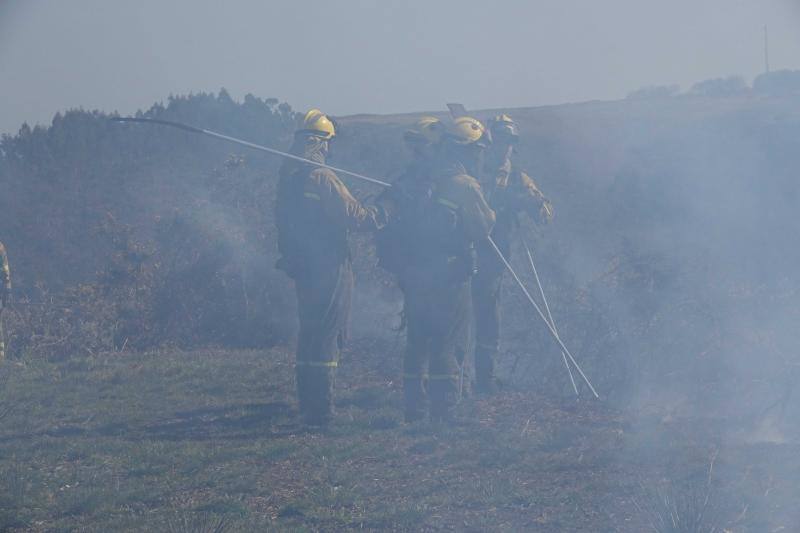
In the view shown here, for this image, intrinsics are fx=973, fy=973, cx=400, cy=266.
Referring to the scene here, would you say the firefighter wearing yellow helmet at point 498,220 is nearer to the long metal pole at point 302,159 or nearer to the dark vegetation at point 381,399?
the long metal pole at point 302,159

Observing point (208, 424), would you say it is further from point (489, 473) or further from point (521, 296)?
point (521, 296)

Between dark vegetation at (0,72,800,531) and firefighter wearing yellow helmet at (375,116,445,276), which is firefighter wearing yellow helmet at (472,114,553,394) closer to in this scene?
dark vegetation at (0,72,800,531)

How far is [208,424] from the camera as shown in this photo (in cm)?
793

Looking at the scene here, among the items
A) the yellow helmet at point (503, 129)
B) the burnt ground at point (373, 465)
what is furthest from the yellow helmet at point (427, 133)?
the burnt ground at point (373, 465)

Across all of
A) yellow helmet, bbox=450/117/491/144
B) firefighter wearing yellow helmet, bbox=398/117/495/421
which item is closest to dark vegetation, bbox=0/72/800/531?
firefighter wearing yellow helmet, bbox=398/117/495/421

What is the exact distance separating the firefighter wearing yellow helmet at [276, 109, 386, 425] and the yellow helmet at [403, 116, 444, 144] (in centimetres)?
64

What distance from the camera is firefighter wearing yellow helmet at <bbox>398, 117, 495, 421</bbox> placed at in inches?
293

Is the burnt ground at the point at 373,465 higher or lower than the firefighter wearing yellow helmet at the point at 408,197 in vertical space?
lower

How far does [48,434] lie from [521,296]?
5170mm

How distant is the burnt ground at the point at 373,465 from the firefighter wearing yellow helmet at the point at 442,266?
1.15 feet

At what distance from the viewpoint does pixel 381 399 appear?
28.3ft

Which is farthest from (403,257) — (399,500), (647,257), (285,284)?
(285,284)

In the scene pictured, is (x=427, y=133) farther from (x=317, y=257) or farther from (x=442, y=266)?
(x=317, y=257)

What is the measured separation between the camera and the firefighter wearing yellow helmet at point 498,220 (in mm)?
8672
